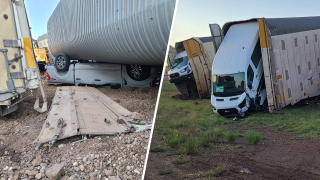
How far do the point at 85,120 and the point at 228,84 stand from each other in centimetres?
551

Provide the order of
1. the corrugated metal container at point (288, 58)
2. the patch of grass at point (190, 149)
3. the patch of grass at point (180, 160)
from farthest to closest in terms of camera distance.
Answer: the corrugated metal container at point (288, 58) < the patch of grass at point (190, 149) < the patch of grass at point (180, 160)

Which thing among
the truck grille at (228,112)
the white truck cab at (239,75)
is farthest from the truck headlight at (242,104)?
the truck grille at (228,112)

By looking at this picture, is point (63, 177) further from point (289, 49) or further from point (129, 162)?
point (289, 49)

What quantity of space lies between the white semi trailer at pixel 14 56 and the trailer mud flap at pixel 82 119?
0.97 metres

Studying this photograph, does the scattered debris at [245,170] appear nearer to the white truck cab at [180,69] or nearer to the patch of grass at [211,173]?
the patch of grass at [211,173]

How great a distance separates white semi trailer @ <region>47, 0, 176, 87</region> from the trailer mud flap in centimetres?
182

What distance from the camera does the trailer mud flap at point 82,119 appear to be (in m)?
5.37

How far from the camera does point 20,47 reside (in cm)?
767

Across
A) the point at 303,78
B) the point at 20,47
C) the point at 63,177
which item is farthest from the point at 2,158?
the point at 303,78

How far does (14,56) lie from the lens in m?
7.59

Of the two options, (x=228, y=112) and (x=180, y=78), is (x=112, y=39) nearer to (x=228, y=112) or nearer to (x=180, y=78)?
(x=228, y=112)

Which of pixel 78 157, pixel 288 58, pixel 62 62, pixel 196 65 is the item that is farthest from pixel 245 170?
pixel 62 62

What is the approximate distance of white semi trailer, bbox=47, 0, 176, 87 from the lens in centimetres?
685

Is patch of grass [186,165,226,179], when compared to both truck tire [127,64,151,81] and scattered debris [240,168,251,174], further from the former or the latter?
truck tire [127,64,151,81]
